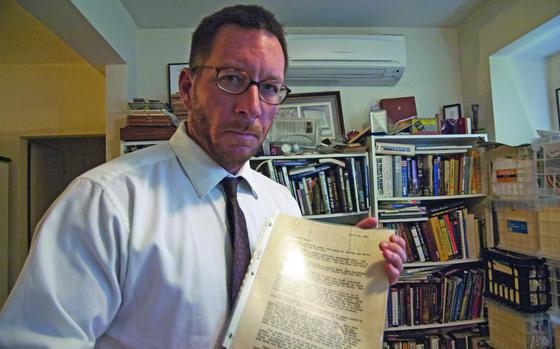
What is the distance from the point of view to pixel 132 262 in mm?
524

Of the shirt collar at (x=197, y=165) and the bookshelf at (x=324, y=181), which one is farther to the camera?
the bookshelf at (x=324, y=181)

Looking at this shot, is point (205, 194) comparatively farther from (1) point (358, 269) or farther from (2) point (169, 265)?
(1) point (358, 269)

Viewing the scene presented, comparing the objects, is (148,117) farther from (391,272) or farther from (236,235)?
(391,272)

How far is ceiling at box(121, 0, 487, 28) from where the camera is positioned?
1.93 metres

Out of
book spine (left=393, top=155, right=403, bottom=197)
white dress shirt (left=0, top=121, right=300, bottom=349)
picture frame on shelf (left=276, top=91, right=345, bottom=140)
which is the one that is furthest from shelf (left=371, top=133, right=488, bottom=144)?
white dress shirt (left=0, top=121, right=300, bottom=349)

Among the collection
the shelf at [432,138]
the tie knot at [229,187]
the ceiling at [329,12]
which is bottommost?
the tie knot at [229,187]

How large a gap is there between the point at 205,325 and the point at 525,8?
2276mm

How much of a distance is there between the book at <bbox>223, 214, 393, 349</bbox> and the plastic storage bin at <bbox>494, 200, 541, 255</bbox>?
1.42m

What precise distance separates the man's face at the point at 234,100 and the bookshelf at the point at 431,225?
1364mm

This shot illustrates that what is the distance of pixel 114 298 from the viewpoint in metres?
0.51

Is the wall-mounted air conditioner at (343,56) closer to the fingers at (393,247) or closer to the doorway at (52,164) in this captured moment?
the fingers at (393,247)

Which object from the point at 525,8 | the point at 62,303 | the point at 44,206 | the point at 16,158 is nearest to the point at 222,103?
the point at 62,303

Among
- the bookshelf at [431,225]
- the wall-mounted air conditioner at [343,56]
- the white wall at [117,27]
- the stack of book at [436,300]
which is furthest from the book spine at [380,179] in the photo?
the white wall at [117,27]

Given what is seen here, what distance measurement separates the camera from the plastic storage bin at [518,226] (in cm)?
154
